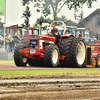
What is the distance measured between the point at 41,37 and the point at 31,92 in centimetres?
1187

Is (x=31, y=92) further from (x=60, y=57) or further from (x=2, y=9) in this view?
(x=2, y=9)

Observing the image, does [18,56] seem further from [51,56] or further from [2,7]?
[2,7]

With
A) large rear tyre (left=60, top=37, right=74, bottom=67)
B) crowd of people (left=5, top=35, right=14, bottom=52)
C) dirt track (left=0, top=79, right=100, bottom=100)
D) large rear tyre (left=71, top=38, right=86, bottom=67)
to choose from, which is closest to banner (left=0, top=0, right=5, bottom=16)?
crowd of people (left=5, top=35, right=14, bottom=52)

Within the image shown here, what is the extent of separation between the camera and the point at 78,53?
21.5 meters

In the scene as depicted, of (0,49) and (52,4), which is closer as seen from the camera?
(0,49)

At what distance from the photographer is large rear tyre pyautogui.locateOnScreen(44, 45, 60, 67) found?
19156 millimetres

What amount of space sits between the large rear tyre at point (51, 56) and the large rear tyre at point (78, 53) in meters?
1.01

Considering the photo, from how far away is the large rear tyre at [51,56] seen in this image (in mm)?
19156

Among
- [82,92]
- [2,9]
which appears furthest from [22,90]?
[2,9]

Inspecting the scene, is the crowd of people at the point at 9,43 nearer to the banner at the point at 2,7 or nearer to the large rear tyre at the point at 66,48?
the banner at the point at 2,7

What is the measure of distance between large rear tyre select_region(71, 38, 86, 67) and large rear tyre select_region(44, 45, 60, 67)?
3.32ft

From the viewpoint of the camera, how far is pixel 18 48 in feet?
66.0

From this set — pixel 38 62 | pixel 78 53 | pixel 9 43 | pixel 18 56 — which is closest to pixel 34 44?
pixel 18 56

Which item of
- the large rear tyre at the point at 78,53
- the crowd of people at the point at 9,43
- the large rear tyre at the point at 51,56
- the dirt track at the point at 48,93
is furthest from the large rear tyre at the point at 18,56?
the crowd of people at the point at 9,43
